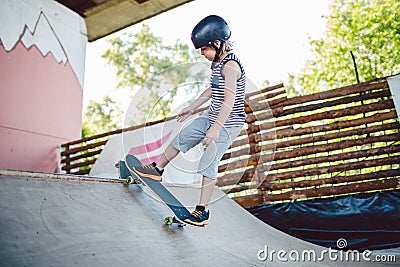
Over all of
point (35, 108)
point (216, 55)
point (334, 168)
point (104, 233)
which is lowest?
point (104, 233)

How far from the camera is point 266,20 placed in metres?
17.3

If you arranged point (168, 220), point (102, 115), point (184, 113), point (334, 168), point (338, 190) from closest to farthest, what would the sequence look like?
point (168, 220)
point (184, 113)
point (338, 190)
point (334, 168)
point (102, 115)

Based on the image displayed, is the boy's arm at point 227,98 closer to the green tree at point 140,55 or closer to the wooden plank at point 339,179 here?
the wooden plank at point 339,179

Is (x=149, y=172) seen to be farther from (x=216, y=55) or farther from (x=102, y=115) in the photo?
(x=102, y=115)

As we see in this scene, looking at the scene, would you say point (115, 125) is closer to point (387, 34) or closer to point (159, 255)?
point (387, 34)

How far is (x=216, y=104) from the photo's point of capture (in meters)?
2.19

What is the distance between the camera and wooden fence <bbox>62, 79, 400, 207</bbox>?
3.81m

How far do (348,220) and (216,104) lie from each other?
2081 millimetres

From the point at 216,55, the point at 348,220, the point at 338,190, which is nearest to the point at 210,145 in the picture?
the point at 216,55

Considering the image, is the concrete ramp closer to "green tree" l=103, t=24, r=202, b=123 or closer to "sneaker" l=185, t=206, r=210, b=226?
"sneaker" l=185, t=206, r=210, b=226

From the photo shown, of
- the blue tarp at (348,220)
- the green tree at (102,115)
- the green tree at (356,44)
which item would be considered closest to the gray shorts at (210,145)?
the blue tarp at (348,220)

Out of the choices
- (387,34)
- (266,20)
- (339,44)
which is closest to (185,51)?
(266,20)

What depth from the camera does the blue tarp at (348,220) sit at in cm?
338

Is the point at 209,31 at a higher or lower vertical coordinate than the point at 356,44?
lower
